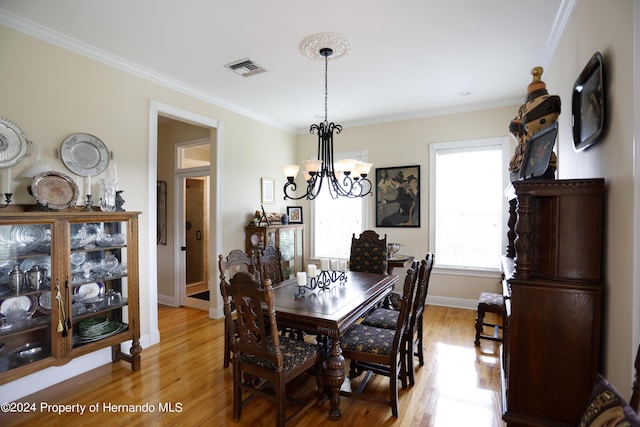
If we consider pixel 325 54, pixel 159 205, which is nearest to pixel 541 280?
pixel 325 54

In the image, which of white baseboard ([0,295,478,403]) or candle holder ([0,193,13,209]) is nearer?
candle holder ([0,193,13,209])

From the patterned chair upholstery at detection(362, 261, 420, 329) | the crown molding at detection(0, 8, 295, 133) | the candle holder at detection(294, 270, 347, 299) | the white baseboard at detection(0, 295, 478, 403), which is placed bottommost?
the white baseboard at detection(0, 295, 478, 403)

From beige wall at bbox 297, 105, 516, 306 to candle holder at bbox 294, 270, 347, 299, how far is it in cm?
191

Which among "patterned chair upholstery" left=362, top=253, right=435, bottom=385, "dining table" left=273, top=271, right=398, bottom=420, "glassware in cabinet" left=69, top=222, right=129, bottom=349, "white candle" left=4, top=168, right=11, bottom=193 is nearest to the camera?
"dining table" left=273, top=271, right=398, bottom=420

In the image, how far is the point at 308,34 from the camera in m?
2.67

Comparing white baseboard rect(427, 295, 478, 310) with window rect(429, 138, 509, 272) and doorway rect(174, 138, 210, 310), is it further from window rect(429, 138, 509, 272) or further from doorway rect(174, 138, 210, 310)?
doorway rect(174, 138, 210, 310)

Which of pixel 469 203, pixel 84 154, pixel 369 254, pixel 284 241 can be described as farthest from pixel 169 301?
pixel 469 203

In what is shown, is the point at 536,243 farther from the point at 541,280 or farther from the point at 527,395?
the point at 527,395

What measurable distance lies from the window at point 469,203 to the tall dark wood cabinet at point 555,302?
2975 millimetres

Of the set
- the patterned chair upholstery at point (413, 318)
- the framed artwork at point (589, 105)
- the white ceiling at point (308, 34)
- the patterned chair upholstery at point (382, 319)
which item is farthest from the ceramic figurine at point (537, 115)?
the patterned chair upholstery at point (382, 319)

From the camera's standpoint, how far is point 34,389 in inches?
101

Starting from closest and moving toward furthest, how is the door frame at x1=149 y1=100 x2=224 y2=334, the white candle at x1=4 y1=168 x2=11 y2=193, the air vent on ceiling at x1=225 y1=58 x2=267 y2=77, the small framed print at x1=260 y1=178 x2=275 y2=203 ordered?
the white candle at x1=4 y1=168 x2=11 y2=193
the air vent on ceiling at x1=225 y1=58 x2=267 y2=77
the door frame at x1=149 y1=100 x2=224 y2=334
the small framed print at x1=260 y1=178 x2=275 y2=203

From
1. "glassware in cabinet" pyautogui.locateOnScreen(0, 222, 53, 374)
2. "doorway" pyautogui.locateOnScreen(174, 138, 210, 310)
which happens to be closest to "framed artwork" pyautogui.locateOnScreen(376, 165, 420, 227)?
"doorway" pyautogui.locateOnScreen(174, 138, 210, 310)

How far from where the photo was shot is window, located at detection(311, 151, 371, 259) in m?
5.40
